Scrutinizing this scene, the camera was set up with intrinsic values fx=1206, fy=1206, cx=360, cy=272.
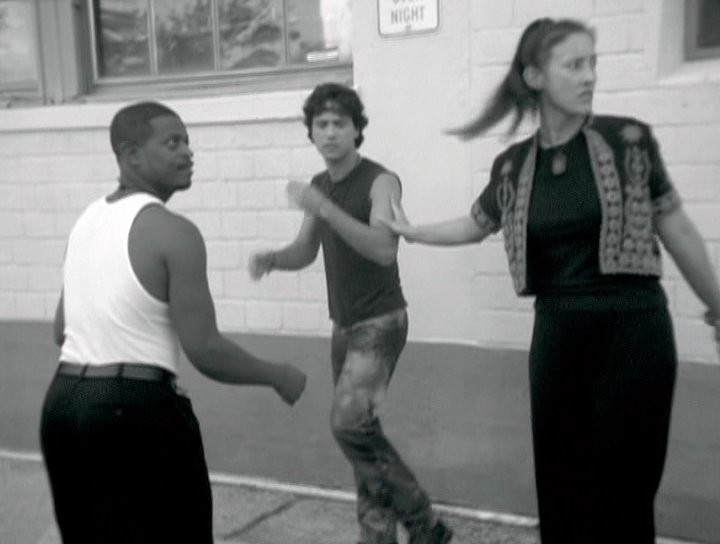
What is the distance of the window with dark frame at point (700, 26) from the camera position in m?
4.70

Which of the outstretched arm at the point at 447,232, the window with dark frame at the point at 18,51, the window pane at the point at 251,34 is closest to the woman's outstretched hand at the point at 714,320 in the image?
the outstretched arm at the point at 447,232

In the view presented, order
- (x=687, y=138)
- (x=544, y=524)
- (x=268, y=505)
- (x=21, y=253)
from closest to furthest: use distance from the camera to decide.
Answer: (x=544, y=524) < (x=687, y=138) < (x=268, y=505) < (x=21, y=253)

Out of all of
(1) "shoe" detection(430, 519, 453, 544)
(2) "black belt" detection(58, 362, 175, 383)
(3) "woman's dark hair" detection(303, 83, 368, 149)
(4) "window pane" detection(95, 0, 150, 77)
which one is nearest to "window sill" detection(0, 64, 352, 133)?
(4) "window pane" detection(95, 0, 150, 77)

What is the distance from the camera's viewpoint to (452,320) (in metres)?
5.26

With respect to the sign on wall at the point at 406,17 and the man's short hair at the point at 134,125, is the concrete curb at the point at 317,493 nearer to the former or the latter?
the sign on wall at the point at 406,17

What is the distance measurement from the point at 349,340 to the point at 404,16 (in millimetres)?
1501

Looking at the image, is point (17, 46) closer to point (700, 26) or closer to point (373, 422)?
point (373, 422)

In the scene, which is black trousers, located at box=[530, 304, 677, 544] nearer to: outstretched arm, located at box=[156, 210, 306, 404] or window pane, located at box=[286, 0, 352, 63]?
outstretched arm, located at box=[156, 210, 306, 404]

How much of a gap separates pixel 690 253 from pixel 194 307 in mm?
1468

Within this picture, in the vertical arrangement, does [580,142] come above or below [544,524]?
above

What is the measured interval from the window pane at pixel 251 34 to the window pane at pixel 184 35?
9cm

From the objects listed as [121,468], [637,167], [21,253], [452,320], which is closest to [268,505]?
[452,320]

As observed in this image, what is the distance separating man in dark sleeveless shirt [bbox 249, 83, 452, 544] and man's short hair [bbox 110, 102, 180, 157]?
3.62ft

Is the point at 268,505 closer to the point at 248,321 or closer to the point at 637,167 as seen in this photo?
the point at 248,321
